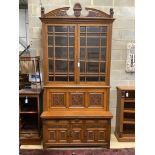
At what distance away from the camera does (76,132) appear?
3848 millimetres

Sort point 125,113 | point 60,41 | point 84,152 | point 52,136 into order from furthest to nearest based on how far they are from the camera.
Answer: point 125,113
point 60,41
point 52,136
point 84,152

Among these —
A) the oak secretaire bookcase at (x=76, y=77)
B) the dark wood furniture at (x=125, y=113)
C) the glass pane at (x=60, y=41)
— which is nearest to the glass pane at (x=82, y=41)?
the oak secretaire bookcase at (x=76, y=77)

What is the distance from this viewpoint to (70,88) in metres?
3.99

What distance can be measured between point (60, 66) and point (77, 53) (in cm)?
36

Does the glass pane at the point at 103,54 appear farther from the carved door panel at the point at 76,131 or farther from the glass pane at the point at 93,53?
the carved door panel at the point at 76,131

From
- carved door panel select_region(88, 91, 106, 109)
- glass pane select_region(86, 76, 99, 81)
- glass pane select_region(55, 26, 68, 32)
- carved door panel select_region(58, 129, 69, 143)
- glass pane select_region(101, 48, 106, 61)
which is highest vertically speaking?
glass pane select_region(55, 26, 68, 32)

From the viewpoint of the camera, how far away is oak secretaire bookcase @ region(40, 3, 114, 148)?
3.83 metres

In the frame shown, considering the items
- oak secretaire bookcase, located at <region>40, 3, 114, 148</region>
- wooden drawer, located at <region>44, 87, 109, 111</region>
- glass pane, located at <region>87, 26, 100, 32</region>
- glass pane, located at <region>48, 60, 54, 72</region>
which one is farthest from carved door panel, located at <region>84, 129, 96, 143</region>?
glass pane, located at <region>87, 26, 100, 32</region>

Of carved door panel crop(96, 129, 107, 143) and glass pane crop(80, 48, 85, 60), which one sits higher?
glass pane crop(80, 48, 85, 60)

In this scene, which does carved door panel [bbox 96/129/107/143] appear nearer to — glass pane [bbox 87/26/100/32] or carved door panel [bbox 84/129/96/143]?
carved door panel [bbox 84/129/96/143]

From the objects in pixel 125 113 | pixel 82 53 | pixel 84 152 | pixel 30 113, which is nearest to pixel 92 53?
pixel 82 53

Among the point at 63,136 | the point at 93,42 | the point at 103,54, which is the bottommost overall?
the point at 63,136

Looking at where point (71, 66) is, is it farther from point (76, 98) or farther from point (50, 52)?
point (76, 98)
